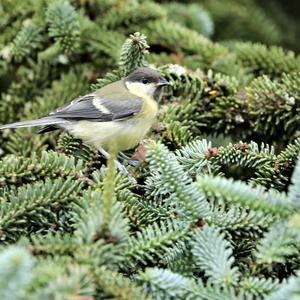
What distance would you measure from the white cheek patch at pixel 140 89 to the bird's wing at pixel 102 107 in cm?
3

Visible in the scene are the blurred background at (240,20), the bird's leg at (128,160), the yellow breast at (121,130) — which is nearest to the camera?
the bird's leg at (128,160)

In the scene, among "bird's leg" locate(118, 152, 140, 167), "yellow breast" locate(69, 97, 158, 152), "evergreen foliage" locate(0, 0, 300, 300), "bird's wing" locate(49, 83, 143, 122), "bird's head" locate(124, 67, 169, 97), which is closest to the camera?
"evergreen foliage" locate(0, 0, 300, 300)

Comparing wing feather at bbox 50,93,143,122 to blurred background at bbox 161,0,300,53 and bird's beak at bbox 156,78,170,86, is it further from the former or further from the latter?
blurred background at bbox 161,0,300,53

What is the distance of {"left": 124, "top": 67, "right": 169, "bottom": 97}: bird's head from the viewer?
263 centimetres

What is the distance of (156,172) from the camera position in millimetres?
1872

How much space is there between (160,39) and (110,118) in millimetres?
526

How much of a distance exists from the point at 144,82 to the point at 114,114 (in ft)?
0.93

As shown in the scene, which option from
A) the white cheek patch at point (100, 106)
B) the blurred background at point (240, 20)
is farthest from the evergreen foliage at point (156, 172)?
the white cheek patch at point (100, 106)

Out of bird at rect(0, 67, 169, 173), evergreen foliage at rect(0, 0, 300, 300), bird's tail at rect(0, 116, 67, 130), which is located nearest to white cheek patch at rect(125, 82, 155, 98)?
bird at rect(0, 67, 169, 173)

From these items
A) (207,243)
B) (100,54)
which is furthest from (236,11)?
(207,243)

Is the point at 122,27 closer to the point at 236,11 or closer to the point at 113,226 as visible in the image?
the point at 236,11

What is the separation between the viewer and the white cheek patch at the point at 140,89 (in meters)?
2.77

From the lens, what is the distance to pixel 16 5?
3.02 metres

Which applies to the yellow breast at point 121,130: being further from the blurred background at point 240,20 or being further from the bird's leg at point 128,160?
the blurred background at point 240,20
